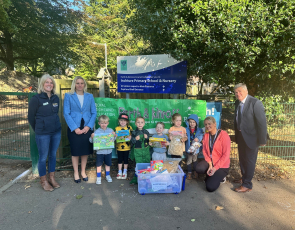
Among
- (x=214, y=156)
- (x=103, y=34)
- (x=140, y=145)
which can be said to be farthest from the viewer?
(x=103, y=34)

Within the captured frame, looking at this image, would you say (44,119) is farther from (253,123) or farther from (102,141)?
(253,123)

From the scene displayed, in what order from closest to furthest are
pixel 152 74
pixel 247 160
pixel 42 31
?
pixel 247 160, pixel 152 74, pixel 42 31

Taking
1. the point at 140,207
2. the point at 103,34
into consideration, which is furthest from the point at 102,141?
the point at 103,34

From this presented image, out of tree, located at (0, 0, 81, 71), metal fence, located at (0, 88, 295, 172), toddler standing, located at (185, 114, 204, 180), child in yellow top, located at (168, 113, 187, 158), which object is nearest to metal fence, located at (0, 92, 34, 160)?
metal fence, located at (0, 88, 295, 172)

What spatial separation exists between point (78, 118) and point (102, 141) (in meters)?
0.66

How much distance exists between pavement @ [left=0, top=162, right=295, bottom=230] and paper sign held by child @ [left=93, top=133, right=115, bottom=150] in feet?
2.54

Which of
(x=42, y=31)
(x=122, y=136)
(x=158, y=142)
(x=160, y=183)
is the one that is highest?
(x=42, y=31)

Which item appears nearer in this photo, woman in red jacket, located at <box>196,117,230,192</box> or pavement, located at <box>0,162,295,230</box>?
pavement, located at <box>0,162,295,230</box>

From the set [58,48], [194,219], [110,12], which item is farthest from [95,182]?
[110,12]

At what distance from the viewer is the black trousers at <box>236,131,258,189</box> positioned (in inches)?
154

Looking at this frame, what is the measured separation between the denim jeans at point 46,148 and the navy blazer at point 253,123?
11.8 feet

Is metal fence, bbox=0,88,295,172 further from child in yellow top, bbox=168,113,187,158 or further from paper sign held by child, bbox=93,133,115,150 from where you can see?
child in yellow top, bbox=168,113,187,158

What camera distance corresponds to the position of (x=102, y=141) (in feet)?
13.9

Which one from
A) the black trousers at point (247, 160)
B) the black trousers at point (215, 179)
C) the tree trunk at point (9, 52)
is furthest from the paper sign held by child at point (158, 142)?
the tree trunk at point (9, 52)
